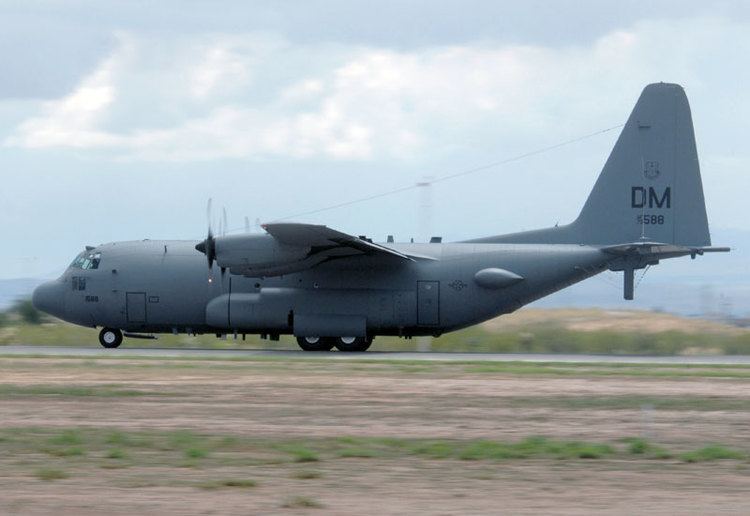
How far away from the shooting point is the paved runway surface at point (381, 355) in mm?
30547

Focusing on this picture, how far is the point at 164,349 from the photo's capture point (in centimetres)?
3522

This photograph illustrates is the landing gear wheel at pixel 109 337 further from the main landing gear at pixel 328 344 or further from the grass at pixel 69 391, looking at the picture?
the grass at pixel 69 391

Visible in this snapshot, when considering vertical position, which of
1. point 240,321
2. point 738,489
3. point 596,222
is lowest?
point 738,489

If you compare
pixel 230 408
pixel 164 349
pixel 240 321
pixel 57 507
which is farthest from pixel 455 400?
pixel 164 349

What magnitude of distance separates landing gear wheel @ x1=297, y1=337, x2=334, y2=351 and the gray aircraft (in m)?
0.05

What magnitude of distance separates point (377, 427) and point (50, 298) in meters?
20.2

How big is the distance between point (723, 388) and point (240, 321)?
1435cm

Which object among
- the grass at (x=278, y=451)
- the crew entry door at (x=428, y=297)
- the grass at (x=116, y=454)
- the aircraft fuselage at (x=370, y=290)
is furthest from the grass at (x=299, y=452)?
the crew entry door at (x=428, y=297)

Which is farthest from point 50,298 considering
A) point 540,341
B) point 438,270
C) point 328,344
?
point 540,341

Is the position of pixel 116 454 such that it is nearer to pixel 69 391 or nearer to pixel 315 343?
pixel 69 391

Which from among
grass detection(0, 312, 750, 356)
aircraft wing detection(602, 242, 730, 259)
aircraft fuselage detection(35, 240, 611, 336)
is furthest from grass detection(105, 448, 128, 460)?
grass detection(0, 312, 750, 356)

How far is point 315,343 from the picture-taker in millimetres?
33375

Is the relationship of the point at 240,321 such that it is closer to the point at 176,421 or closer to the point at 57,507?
the point at 176,421

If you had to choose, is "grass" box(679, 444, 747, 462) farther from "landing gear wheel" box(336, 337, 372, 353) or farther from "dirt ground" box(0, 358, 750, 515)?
"landing gear wheel" box(336, 337, 372, 353)
